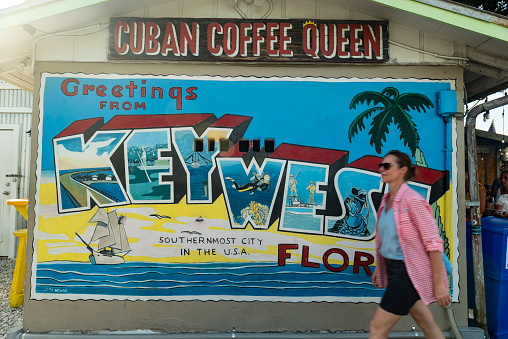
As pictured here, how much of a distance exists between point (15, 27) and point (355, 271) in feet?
15.7

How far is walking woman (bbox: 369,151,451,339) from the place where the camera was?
8.96ft

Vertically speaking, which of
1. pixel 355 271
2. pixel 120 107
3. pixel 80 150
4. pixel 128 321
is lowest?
pixel 128 321

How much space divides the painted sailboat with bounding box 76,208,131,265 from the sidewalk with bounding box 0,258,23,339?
164 cm

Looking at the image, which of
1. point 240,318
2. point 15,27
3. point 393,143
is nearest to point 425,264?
point 393,143

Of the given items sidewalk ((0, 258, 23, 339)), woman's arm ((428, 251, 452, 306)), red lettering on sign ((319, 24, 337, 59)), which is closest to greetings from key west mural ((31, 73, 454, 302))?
red lettering on sign ((319, 24, 337, 59))

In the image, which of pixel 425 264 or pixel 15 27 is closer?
pixel 425 264

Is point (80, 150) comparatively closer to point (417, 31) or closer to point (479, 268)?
point (417, 31)

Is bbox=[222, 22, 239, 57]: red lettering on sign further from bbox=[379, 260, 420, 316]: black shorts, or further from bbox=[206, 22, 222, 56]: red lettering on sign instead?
bbox=[379, 260, 420, 316]: black shorts

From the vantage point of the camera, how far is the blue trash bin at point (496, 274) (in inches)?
166

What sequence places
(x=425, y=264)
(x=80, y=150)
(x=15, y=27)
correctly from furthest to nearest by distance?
(x=80, y=150)
(x=15, y=27)
(x=425, y=264)

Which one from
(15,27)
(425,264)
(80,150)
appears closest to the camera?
(425,264)

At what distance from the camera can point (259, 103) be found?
4.41 meters

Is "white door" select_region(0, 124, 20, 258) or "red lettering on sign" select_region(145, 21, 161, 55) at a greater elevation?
"red lettering on sign" select_region(145, 21, 161, 55)

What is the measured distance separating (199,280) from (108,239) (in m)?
1.18
